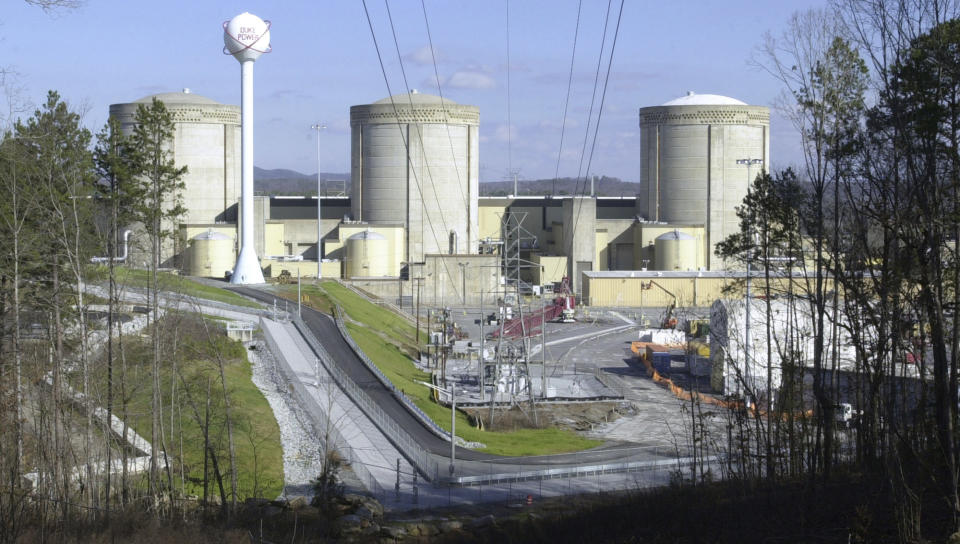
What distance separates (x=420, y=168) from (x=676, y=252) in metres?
15.0

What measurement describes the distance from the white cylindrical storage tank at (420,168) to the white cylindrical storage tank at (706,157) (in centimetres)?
1125

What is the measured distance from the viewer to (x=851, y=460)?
15.0m

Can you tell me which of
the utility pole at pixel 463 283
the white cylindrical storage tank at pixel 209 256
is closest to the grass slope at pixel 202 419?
the utility pole at pixel 463 283

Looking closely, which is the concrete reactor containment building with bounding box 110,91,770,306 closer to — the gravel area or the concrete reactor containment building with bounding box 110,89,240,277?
the concrete reactor containment building with bounding box 110,89,240,277

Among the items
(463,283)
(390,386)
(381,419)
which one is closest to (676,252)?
(463,283)

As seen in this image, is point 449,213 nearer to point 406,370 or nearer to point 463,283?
point 463,283

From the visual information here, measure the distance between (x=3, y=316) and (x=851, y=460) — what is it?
49.8 feet

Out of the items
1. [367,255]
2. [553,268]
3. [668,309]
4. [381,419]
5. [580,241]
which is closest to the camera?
[381,419]

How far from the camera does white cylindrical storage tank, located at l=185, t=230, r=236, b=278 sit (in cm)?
5419

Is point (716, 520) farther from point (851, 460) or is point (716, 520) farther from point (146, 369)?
point (146, 369)

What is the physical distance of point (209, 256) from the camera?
178 feet

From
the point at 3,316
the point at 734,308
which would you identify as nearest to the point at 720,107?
the point at 734,308

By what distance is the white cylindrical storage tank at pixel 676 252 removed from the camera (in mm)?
59000

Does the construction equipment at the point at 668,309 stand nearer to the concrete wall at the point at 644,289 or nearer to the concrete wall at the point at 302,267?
the concrete wall at the point at 644,289
